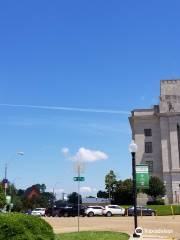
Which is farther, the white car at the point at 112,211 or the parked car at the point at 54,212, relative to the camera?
the parked car at the point at 54,212

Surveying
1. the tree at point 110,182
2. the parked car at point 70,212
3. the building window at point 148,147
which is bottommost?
the parked car at point 70,212

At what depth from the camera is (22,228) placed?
11.6m

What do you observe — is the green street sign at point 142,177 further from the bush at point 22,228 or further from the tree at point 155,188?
the tree at point 155,188

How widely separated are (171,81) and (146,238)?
339 ft

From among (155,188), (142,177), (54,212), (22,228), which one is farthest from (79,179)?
(155,188)

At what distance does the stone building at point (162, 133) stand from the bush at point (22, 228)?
10324cm

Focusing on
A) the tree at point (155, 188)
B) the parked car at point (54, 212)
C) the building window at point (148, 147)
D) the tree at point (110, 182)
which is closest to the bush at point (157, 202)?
the tree at point (155, 188)

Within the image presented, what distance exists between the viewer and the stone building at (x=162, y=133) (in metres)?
116

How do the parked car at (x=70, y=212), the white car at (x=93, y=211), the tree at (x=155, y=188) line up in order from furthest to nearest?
the tree at (x=155, y=188) → the parked car at (x=70, y=212) → the white car at (x=93, y=211)

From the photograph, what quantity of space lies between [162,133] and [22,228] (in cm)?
10847

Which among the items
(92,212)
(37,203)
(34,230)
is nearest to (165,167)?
(37,203)

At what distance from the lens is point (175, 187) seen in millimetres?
111750

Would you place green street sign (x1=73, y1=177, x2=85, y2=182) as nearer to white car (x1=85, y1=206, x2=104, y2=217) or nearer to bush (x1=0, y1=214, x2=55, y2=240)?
bush (x1=0, y1=214, x2=55, y2=240)

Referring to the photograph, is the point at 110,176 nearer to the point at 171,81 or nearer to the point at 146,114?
the point at 146,114
